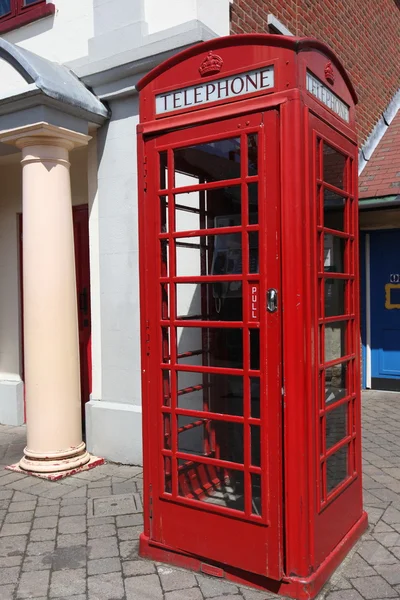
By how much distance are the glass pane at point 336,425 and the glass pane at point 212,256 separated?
90cm

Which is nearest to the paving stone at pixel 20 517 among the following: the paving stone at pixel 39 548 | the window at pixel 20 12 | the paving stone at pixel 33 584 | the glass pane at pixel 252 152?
the paving stone at pixel 39 548

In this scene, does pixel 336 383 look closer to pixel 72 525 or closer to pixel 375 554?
pixel 375 554

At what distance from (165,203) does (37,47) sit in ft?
11.9

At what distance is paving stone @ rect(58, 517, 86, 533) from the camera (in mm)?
4074

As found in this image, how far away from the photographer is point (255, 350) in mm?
3168

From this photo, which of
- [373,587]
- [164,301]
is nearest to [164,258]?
[164,301]

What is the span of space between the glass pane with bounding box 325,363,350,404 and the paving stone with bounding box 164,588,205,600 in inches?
48.1

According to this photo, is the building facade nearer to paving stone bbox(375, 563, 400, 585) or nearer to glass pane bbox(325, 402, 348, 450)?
glass pane bbox(325, 402, 348, 450)

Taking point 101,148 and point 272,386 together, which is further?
point 101,148

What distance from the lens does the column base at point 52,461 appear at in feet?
17.0

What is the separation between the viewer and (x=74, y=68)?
18.5ft

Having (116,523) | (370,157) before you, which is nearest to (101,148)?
(116,523)

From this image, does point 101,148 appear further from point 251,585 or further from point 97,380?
point 251,585

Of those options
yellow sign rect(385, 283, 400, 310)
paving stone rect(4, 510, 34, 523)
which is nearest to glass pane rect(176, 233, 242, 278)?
paving stone rect(4, 510, 34, 523)
